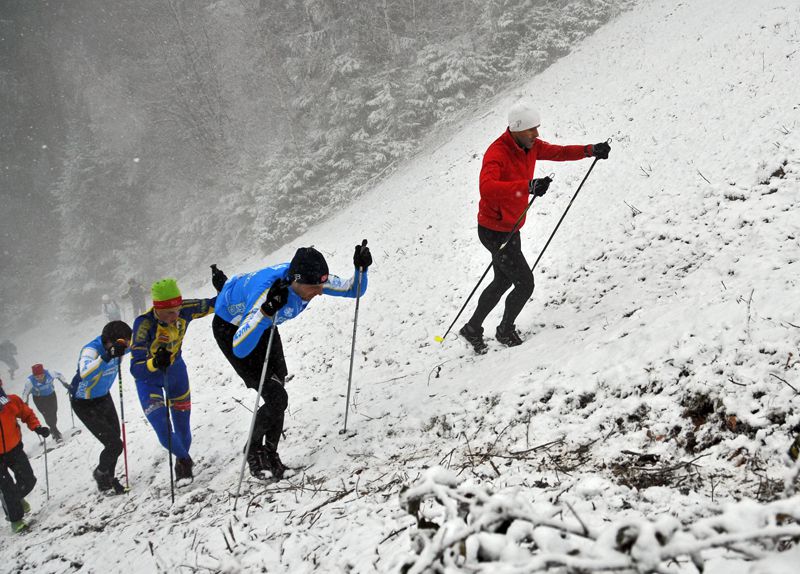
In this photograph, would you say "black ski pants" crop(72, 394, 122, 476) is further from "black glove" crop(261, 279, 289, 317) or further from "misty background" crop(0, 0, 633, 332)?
"misty background" crop(0, 0, 633, 332)

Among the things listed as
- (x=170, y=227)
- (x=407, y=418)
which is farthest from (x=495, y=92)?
(x=170, y=227)

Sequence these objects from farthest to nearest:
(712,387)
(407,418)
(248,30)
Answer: (248,30) → (407,418) → (712,387)

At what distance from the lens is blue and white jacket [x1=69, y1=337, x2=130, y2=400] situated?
6387 millimetres

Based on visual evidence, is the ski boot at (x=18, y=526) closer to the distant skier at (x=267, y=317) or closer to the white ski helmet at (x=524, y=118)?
the distant skier at (x=267, y=317)

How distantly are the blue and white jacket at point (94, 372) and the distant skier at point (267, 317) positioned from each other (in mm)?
2537

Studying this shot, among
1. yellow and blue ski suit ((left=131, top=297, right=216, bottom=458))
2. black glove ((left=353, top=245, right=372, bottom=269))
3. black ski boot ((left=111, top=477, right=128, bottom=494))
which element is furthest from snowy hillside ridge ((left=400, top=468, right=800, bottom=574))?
black ski boot ((left=111, top=477, right=128, bottom=494))

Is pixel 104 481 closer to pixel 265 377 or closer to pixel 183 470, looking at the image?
pixel 183 470

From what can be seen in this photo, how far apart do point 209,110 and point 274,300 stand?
33.5 metres

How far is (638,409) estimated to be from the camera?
3.29 meters

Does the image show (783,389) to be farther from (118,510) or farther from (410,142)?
(410,142)

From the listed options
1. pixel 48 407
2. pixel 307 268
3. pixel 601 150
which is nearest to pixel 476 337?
pixel 307 268

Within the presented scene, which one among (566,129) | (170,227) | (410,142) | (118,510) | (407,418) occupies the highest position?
(170,227)

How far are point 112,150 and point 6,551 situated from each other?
147 ft

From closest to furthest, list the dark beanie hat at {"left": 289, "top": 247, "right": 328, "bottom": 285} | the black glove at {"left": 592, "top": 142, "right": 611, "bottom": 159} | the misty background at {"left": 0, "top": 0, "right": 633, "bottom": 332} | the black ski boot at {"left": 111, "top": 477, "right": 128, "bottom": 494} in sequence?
1. the dark beanie hat at {"left": 289, "top": 247, "right": 328, "bottom": 285}
2. the black glove at {"left": 592, "top": 142, "right": 611, "bottom": 159}
3. the black ski boot at {"left": 111, "top": 477, "right": 128, "bottom": 494}
4. the misty background at {"left": 0, "top": 0, "right": 633, "bottom": 332}
